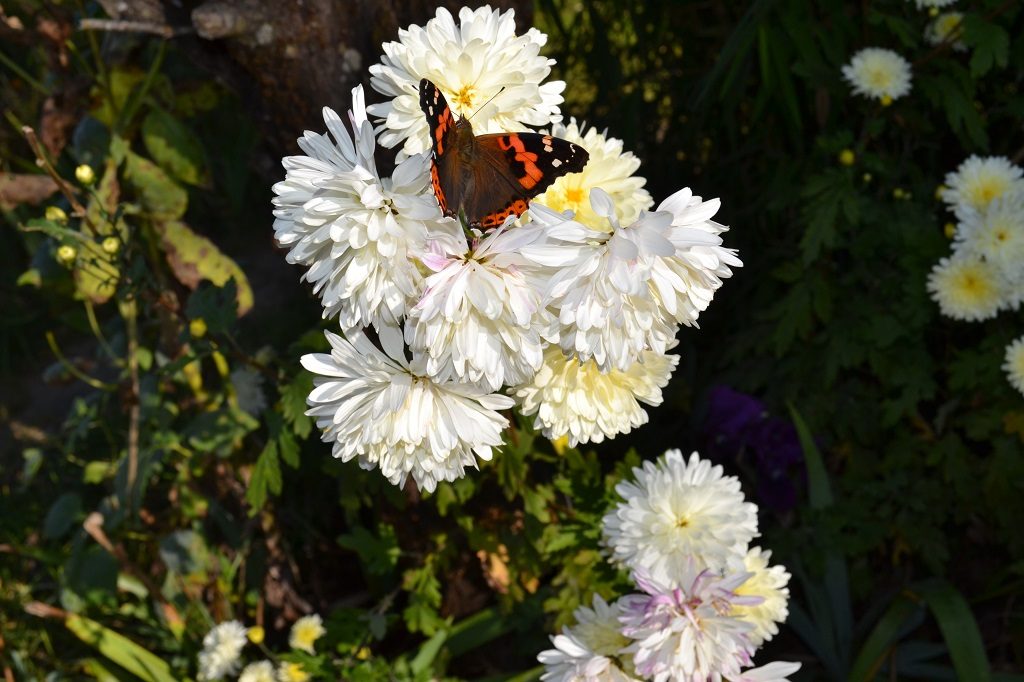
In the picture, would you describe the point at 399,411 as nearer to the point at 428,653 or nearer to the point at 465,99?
the point at 465,99

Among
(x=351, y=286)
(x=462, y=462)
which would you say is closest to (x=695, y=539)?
(x=462, y=462)

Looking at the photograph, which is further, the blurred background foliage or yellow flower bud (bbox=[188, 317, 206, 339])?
the blurred background foliage

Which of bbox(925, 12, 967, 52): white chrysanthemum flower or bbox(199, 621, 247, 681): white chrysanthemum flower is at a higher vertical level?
bbox(925, 12, 967, 52): white chrysanthemum flower

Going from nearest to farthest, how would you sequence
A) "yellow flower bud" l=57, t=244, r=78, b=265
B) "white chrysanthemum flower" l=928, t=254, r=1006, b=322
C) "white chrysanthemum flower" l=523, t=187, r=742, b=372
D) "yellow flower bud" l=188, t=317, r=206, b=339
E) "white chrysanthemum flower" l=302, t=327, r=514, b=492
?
"white chrysanthemum flower" l=523, t=187, r=742, b=372
"white chrysanthemum flower" l=302, t=327, r=514, b=492
"yellow flower bud" l=57, t=244, r=78, b=265
"yellow flower bud" l=188, t=317, r=206, b=339
"white chrysanthemum flower" l=928, t=254, r=1006, b=322

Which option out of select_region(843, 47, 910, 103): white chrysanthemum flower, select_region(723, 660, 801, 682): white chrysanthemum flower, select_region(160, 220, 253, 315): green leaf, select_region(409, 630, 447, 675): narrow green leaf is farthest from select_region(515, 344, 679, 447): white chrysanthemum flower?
select_region(843, 47, 910, 103): white chrysanthemum flower

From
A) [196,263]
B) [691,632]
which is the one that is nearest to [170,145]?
[196,263]

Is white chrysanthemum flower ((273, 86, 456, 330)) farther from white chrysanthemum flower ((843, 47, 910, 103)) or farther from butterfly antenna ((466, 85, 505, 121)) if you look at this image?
white chrysanthemum flower ((843, 47, 910, 103))

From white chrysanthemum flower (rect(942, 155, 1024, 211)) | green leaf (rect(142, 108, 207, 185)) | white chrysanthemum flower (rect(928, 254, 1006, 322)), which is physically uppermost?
white chrysanthemum flower (rect(942, 155, 1024, 211))
